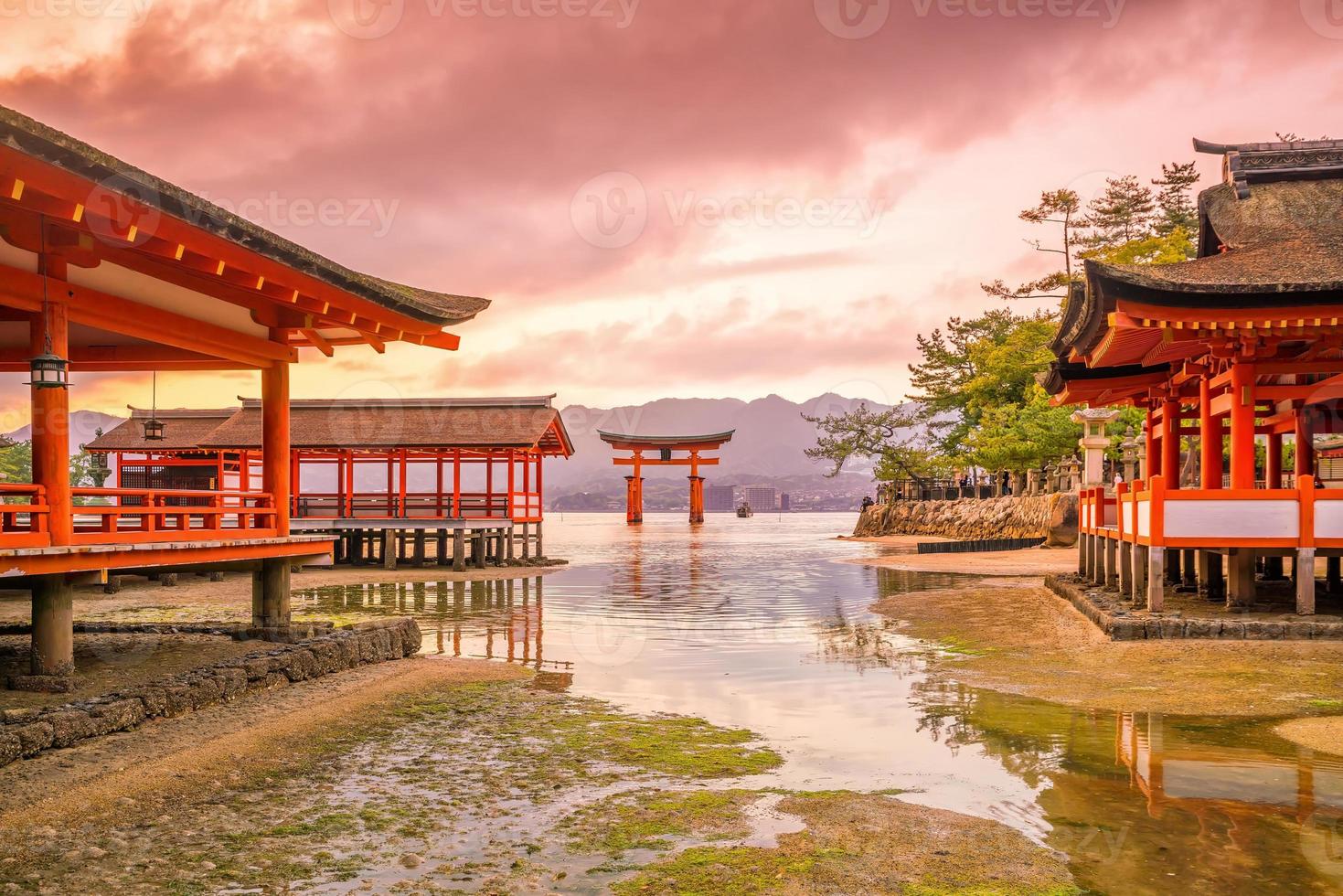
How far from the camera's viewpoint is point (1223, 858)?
4.89m

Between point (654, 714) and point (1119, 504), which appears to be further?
point (1119, 504)

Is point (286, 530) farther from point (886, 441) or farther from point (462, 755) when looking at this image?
point (886, 441)

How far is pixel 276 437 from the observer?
38.4 feet

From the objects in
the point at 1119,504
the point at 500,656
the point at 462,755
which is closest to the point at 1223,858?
the point at 462,755

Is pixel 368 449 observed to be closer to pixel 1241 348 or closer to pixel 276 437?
pixel 276 437

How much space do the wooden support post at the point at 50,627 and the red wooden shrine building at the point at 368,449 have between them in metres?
19.3

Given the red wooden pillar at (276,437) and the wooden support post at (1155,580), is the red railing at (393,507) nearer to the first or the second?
the red wooden pillar at (276,437)

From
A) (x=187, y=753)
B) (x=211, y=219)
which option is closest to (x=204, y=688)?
(x=187, y=753)

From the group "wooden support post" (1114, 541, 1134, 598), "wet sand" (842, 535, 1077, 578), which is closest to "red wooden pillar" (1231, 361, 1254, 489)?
"wooden support post" (1114, 541, 1134, 598)

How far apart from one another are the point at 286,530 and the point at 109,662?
2696mm

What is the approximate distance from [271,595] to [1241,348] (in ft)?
39.3

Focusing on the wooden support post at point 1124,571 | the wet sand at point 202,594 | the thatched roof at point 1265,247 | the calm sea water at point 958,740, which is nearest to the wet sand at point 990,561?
the wooden support post at point 1124,571

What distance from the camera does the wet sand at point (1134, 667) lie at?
8664mm

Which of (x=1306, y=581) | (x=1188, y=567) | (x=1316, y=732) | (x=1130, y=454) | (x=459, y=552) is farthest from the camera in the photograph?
Answer: (x=1130, y=454)
